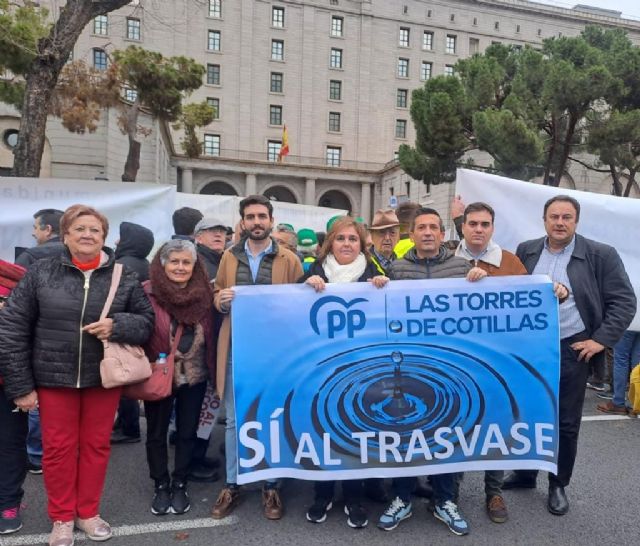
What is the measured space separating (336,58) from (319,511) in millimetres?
50142

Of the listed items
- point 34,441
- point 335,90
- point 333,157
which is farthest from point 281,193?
point 34,441

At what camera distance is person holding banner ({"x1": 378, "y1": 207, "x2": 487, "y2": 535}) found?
127 inches

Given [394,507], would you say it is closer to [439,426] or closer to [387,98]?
[439,426]

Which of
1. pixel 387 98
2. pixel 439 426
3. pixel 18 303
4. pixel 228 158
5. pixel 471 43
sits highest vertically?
pixel 471 43

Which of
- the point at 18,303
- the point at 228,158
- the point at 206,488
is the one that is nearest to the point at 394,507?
A: the point at 206,488

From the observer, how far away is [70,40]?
28.2 ft

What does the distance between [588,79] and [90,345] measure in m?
17.5

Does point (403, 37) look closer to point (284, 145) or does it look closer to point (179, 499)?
point (284, 145)

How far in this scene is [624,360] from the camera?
580 cm

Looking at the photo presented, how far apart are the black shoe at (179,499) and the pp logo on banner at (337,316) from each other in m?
1.34

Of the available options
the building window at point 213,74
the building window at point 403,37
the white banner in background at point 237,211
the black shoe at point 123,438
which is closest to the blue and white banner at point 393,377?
the black shoe at point 123,438

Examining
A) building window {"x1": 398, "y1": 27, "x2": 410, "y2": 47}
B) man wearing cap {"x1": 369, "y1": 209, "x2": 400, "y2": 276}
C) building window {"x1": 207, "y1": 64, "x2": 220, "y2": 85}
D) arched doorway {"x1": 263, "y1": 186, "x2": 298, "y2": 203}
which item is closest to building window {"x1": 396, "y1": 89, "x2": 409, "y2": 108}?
building window {"x1": 398, "y1": 27, "x2": 410, "y2": 47}

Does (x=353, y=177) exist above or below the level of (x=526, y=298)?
above

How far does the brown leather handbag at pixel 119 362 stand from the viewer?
113 inches
